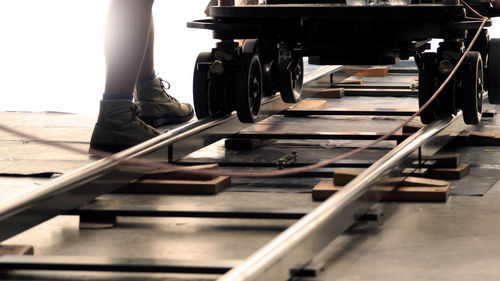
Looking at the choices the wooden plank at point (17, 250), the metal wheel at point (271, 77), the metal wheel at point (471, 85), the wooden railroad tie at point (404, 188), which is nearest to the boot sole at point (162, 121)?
the metal wheel at point (271, 77)

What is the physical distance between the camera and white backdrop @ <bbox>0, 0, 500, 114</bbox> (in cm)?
829

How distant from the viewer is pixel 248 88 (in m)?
4.70

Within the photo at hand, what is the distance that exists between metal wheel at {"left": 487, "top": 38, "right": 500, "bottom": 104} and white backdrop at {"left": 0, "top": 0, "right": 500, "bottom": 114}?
2945mm

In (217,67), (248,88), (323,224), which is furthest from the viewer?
(217,67)

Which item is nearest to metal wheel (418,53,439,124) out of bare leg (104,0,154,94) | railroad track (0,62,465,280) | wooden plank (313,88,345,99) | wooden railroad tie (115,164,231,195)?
railroad track (0,62,465,280)

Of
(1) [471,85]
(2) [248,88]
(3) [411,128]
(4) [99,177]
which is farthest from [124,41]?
(1) [471,85]

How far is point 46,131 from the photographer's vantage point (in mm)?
5590

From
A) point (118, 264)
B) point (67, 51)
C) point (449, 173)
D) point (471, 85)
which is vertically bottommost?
point (67, 51)

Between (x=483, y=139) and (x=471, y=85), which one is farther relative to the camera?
(x=483, y=139)

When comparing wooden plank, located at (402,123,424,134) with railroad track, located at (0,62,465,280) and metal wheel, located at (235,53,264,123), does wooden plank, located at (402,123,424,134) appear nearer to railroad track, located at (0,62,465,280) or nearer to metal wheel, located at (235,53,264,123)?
railroad track, located at (0,62,465,280)

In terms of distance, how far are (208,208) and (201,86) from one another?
1537 millimetres

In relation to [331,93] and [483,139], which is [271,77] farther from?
[331,93]

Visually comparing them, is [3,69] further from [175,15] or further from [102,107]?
[102,107]

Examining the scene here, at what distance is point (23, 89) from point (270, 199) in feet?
18.0
